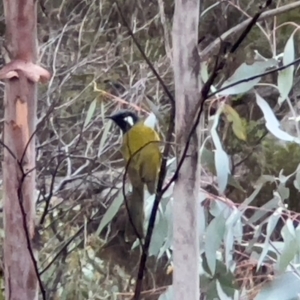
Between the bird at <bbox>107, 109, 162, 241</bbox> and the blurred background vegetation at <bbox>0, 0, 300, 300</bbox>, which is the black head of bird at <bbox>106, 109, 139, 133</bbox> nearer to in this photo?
the bird at <bbox>107, 109, 162, 241</bbox>

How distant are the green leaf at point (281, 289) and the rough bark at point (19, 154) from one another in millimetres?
320

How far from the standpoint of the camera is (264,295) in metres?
0.92

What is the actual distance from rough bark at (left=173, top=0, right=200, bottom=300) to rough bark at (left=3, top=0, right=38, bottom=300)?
8.1 inches

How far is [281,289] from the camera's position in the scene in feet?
3.05

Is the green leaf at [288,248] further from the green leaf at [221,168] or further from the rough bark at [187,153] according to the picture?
the rough bark at [187,153]

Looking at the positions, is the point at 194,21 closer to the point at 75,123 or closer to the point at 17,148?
the point at 17,148

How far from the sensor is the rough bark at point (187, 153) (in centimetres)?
64

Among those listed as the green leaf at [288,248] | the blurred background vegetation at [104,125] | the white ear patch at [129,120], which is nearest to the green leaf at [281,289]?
the green leaf at [288,248]

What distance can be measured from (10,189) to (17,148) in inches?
2.1

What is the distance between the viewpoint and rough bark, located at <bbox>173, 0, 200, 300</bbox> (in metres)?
0.64

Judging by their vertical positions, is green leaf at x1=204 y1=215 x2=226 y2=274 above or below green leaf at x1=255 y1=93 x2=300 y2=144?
below

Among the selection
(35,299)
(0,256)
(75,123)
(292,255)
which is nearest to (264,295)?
(292,255)

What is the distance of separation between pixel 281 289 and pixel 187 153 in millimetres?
363

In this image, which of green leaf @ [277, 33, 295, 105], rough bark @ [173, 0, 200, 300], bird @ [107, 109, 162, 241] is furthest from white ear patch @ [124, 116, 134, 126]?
rough bark @ [173, 0, 200, 300]
